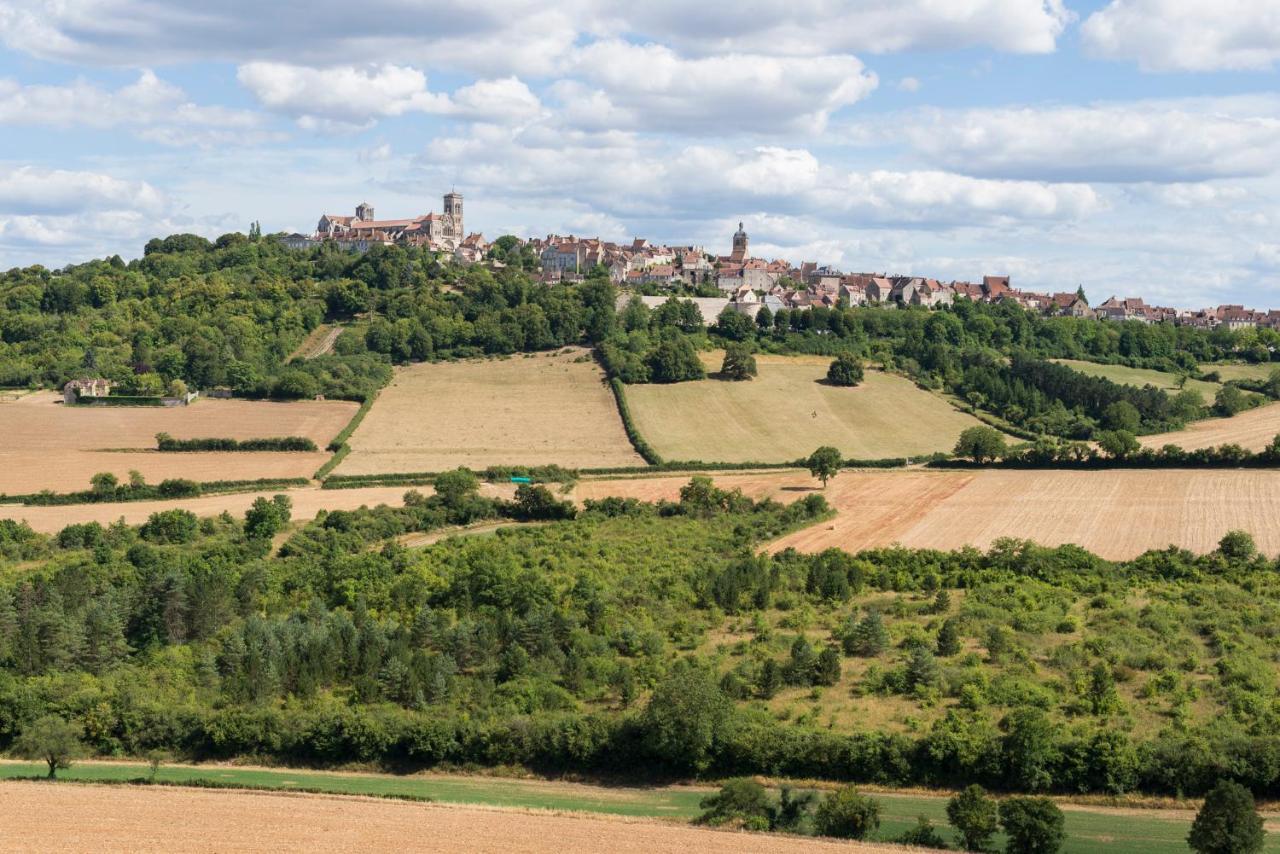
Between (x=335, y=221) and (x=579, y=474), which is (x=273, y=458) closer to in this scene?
(x=579, y=474)

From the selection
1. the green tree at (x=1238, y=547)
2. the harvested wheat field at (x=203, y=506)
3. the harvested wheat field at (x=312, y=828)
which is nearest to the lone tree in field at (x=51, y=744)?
the harvested wheat field at (x=312, y=828)

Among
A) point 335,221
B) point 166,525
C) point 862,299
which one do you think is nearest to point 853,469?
point 166,525

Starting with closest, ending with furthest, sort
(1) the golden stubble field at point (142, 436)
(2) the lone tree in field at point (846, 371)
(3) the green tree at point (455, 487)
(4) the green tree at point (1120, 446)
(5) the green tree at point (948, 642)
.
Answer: (5) the green tree at point (948, 642)
(3) the green tree at point (455, 487)
(1) the golden stubble field at point (142, 436)
(4) the green tree at point (1120, 446)
(2) the lone tree in field at point (846, 371)

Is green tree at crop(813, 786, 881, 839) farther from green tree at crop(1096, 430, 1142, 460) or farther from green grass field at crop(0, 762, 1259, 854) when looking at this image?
green tree at crop(1096, 430, 1142, 460)

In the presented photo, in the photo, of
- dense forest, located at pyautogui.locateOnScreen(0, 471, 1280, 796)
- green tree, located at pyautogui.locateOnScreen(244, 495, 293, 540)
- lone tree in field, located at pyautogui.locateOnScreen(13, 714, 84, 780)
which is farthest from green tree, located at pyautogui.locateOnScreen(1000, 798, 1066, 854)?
green tree, located at pyautogui.locateOnScreen(244, 495, 293, 540)

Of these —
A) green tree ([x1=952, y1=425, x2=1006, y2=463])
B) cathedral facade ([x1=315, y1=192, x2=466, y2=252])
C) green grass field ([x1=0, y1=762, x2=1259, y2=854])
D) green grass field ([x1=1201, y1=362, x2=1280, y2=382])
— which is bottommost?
green grass field ([x1=0, y1=762, x2=1259, y2=854])

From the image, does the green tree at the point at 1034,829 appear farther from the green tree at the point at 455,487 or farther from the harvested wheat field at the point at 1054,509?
the green tree at the point at 455,487
